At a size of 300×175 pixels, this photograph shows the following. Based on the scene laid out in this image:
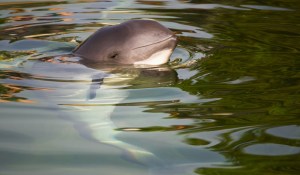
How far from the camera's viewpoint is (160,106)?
459cm

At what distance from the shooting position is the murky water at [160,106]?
3584 millimetres

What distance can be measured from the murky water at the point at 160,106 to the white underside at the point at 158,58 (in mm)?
140

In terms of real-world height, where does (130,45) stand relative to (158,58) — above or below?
above

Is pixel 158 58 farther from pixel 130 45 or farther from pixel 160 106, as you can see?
pixel 160 106

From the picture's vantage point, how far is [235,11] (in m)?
8.97

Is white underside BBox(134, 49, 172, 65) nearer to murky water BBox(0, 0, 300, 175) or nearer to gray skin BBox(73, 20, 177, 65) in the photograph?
gray skin BBox(73, 20, 177, 65)

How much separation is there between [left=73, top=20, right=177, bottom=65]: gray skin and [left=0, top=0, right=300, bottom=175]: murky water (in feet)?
0.57

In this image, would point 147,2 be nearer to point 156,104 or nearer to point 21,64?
point 21,64

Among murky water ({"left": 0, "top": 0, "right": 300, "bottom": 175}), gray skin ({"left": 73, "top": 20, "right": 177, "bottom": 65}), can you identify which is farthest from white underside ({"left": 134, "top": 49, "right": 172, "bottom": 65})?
murky water ({"left": 0, "top": 0, "right": 300, "bottom": 175})

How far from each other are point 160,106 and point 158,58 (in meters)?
1.40

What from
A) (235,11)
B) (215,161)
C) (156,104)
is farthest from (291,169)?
(235,11)

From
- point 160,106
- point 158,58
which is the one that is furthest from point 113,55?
point 160,106

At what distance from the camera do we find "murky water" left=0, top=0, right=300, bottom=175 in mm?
3584

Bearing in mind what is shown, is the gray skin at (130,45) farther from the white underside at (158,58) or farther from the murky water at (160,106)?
the murky water at (160,106)
